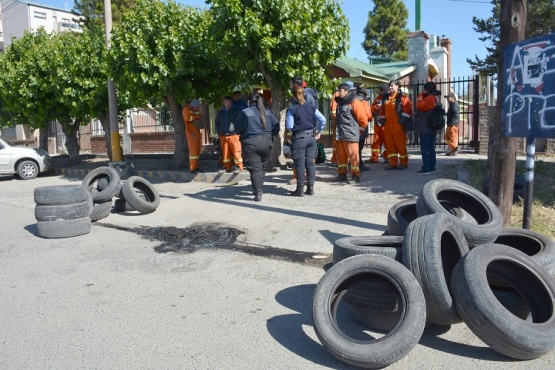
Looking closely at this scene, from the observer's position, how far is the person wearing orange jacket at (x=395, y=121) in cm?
1077

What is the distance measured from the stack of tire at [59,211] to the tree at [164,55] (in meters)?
5.51

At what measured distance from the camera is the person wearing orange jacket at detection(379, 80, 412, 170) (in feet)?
35.3

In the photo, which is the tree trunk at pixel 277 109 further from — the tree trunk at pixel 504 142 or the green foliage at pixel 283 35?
the tree trunk at pixel 504 142

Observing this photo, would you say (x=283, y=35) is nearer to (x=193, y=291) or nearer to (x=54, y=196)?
(x=54, y=196)

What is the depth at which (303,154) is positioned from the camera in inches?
355

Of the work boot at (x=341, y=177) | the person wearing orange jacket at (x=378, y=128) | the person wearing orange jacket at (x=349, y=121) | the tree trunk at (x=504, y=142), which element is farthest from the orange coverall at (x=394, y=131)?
the tree trunk at (x=504, y=142)

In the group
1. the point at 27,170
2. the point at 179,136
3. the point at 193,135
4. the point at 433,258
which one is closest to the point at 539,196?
the point at 433,258

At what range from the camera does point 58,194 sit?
24.8 feet

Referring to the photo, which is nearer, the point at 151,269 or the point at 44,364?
→ the point at 44,364

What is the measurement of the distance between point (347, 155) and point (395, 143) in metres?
1.72

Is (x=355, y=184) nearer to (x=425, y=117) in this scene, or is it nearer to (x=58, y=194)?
(x=425, y=117)

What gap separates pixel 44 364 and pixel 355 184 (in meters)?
7.30

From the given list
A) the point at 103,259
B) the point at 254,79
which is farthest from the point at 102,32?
the point at 103,259

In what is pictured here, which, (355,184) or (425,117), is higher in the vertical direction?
(425,117)
